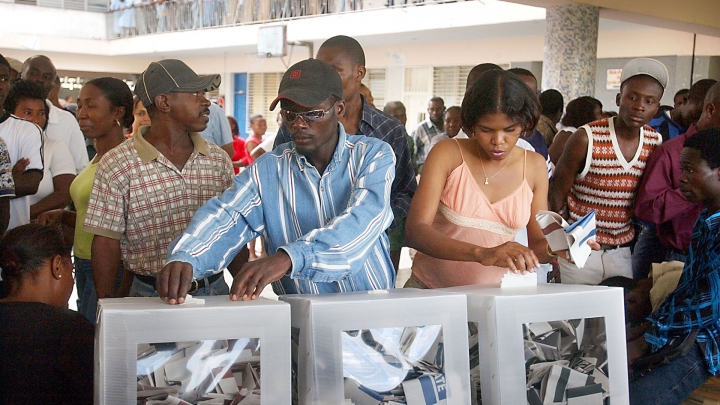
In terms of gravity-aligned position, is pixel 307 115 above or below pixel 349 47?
below

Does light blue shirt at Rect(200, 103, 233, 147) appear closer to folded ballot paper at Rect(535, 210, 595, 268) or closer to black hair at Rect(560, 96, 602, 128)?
black hair at Rect(560, 96, 602, 128)

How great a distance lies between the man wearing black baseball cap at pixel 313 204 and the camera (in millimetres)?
1703

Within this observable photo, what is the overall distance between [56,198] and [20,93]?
707 millimetres

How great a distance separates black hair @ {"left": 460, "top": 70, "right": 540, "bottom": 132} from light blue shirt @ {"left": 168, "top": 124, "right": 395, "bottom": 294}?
1.05 feet

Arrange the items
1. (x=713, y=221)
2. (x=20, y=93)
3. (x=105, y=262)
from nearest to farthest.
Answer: (x=105, y=262) < (x=713, y=221) < (x=20, y=93)

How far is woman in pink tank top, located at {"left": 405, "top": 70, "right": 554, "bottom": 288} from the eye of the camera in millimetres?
2043

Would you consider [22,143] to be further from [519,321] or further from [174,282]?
[519,321]

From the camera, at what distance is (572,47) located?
7562 millimetres

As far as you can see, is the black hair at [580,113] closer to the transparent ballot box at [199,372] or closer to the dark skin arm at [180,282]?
the dark skin arm at [180,282]

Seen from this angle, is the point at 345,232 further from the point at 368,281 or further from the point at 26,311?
the point at 26,311

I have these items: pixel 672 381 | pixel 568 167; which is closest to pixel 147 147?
pixel 568 167

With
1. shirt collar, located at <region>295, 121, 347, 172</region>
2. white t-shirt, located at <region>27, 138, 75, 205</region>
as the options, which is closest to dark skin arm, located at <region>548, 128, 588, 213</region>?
shirt collar, located at <region>295, 121, 347, 172</region>

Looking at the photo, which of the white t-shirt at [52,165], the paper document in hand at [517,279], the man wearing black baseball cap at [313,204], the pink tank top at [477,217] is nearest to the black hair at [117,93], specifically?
the white t-shirt at [52,165]

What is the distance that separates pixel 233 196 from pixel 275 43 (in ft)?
41.1
